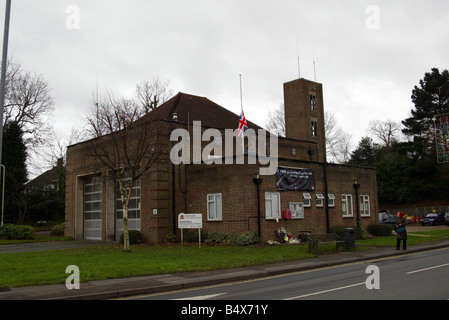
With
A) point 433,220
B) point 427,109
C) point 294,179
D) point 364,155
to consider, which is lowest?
point 433,220

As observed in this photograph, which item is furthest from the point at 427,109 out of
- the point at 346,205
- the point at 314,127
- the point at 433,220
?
the point at 346,205

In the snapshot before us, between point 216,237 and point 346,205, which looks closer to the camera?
point 216,237

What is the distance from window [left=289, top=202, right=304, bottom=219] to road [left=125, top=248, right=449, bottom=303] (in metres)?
11.1

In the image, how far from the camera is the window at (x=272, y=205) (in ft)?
82.4

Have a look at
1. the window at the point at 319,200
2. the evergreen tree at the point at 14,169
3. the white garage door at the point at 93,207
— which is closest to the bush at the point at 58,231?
the white garage door at the point at 93,207

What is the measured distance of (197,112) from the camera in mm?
33406

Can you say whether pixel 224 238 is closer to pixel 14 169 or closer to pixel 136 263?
pixel 136 263

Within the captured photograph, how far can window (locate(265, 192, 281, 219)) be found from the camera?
2511 cm

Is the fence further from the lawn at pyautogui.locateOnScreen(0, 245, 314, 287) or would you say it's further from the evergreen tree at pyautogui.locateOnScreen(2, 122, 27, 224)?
the evergreen tree at pyautogui.locateOnScreen(2, 122, 27, 224)

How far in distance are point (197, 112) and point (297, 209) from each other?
1159 cm

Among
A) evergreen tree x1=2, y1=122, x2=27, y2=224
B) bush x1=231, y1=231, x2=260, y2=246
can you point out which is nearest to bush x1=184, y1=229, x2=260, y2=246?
bush x1=231, y1=231, x2=260, y2=246

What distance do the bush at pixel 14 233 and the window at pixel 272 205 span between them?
20.4 meters
